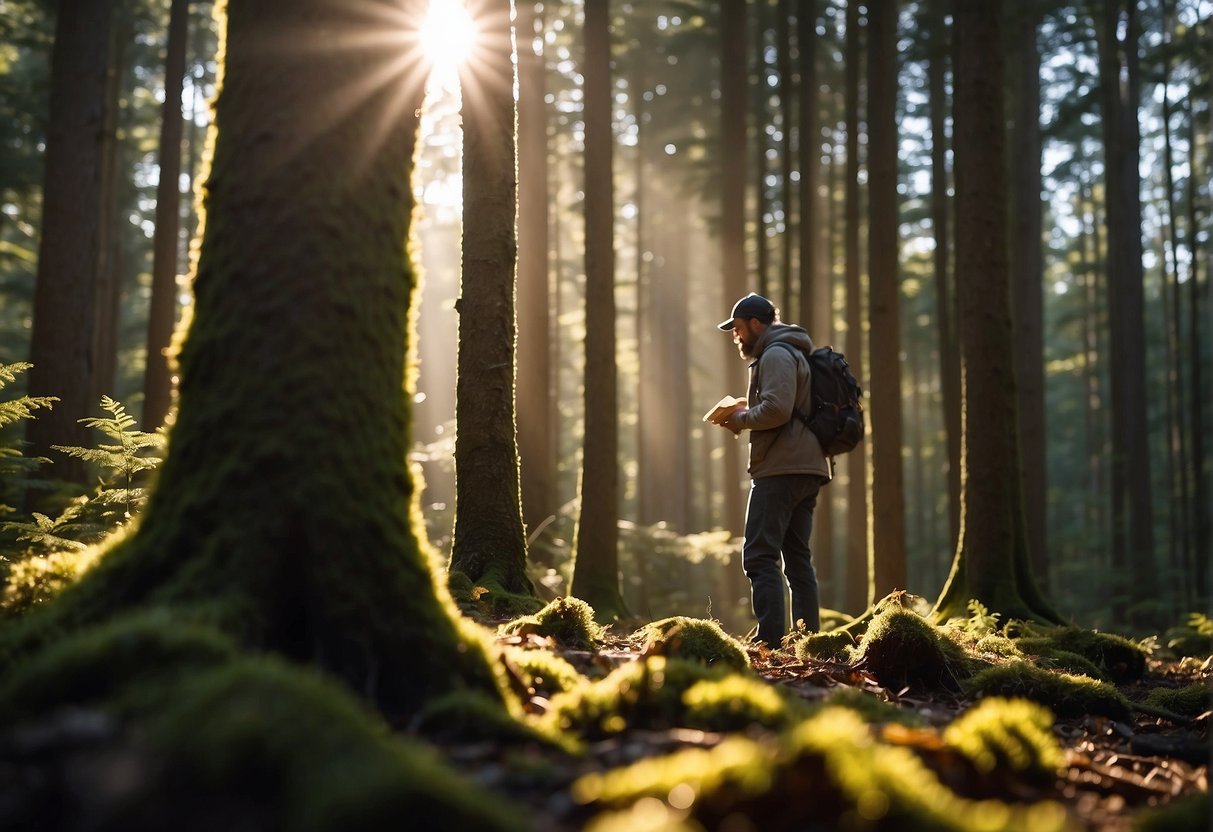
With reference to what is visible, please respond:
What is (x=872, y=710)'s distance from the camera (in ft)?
13.3

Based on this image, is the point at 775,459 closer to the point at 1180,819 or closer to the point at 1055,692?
the point at 1055,692

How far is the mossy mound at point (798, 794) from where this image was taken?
84.2 inches

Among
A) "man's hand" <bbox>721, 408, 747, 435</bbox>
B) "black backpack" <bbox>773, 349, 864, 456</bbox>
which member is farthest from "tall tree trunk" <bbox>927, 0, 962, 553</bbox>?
"man's hand" <bbox>721, 408, 747, 435</bbox>

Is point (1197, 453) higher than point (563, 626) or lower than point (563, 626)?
higher

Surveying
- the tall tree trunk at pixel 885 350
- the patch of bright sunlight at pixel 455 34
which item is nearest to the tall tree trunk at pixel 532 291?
the tall tree trunk at pixel 885 350

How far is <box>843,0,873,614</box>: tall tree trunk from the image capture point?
16.8 meters

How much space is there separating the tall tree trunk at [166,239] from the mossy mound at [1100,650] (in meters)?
12.8

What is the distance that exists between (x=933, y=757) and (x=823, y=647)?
3604 millimetres

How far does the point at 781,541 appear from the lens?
735 cm

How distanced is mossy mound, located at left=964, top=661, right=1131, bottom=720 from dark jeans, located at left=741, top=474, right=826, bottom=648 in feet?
→ 6.13

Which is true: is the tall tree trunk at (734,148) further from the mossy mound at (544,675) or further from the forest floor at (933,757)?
the mossy mound at (544,675)

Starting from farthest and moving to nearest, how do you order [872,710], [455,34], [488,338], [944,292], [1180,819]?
1. [944,292]
2. [455,34]
3. [488,338]
4. [872,710]
5. [1180,819]

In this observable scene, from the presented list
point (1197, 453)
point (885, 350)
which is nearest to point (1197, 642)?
point (885, 350)

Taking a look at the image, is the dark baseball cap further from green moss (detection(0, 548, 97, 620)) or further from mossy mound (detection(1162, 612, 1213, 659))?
mossy mound (detection(1162, 612, 1213, 659))
